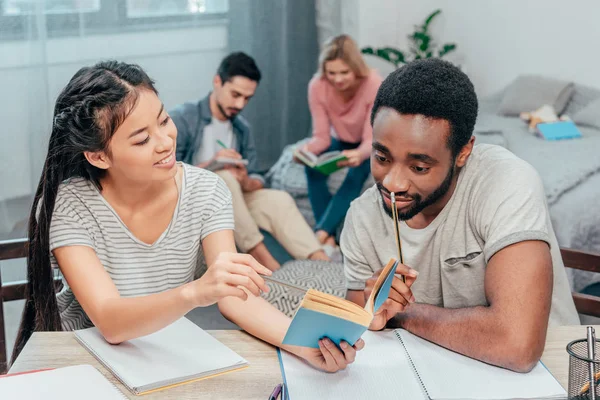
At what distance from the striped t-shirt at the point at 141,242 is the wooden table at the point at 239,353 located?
0.86 feet

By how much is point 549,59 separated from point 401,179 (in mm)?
3488

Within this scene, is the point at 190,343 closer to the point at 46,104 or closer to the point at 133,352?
the point at 133,352

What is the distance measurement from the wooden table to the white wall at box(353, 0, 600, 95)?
3.30m

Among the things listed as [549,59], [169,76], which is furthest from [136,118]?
[549,59]

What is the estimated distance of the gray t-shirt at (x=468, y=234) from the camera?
134cm

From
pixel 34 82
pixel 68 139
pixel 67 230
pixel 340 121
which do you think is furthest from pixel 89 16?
pixel 67 230

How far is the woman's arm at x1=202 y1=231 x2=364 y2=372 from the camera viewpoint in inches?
45.8

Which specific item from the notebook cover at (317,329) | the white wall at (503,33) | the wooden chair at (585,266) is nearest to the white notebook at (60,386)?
the notebook cover at (317,329)

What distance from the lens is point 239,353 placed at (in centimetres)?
126

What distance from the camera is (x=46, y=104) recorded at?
11.9ft

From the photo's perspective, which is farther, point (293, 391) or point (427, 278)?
point (427, 278)

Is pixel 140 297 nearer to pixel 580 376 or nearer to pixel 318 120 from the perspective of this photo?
pixel 580 376

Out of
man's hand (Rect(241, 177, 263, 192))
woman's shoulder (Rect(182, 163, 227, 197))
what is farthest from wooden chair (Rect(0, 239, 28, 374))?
man's hand (Rect(241, 177, 263, 192))

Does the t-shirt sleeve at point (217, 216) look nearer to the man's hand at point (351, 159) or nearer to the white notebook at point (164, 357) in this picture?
the white notebook at point (164, 357)
